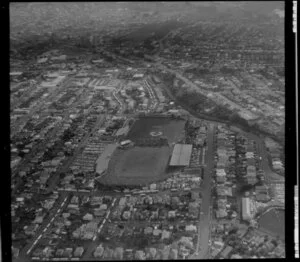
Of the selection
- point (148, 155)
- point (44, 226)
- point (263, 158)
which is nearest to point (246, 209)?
point (263, 158)

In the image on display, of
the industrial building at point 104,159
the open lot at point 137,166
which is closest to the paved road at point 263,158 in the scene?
the open lot at point 137,166

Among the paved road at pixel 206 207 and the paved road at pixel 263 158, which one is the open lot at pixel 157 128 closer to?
the paved road at pixel 206 207

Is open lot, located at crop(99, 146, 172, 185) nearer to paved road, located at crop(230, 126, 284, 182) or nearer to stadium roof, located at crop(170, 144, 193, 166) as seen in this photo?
stadium roof, located at crop(170, 144, 193, 166)

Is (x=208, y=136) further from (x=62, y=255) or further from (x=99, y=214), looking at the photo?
(x=62, y=255)

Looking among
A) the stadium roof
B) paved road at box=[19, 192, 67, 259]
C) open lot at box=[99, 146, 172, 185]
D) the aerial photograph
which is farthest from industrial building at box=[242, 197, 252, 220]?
paved road at box=[19, 192, 67, 259]

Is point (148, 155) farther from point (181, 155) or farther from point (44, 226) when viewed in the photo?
point (44, 226)
